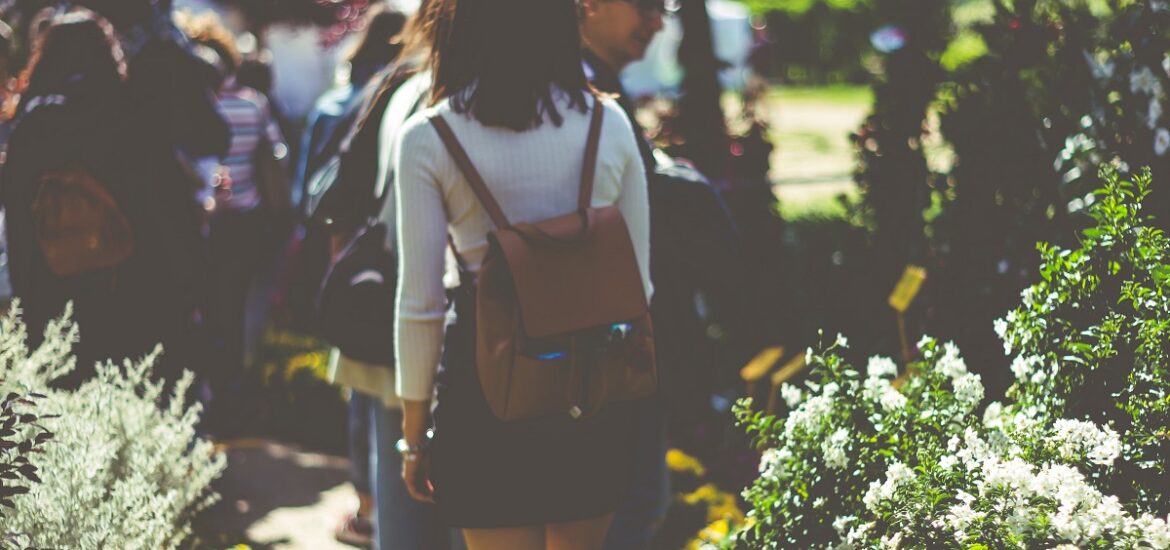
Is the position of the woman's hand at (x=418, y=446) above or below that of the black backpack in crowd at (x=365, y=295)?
below

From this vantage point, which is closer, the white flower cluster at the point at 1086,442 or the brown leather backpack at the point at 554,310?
the white flower cluster at the point at 1086,442

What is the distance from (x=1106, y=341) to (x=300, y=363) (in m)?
4.09

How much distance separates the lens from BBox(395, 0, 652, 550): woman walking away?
234 cm

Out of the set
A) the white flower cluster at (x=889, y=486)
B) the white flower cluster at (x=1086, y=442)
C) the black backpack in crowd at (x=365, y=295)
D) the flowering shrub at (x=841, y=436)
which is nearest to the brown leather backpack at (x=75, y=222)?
the black backpack in crowd at (x=365, y=295)

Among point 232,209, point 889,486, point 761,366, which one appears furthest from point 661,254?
point 232,209

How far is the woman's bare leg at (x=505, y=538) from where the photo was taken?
93.6 inches

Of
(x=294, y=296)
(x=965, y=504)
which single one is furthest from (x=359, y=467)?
(x=965, y=504)

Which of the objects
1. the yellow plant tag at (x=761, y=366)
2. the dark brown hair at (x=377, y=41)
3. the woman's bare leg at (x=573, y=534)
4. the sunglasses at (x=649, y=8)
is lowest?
the yellow plant tag at (x=761, y=366)

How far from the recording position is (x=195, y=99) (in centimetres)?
420

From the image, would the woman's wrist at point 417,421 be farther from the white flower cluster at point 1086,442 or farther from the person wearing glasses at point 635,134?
the white flower cluster at point 1086,442

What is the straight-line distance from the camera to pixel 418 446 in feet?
8.01

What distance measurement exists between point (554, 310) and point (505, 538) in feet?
1.46

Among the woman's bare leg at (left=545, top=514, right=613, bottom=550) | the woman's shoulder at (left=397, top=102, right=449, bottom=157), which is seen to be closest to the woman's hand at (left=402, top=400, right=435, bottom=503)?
the woman's bare leg at (left=545, top=514, right=613, bottom=550)

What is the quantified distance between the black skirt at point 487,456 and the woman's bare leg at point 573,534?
46 millimetres
